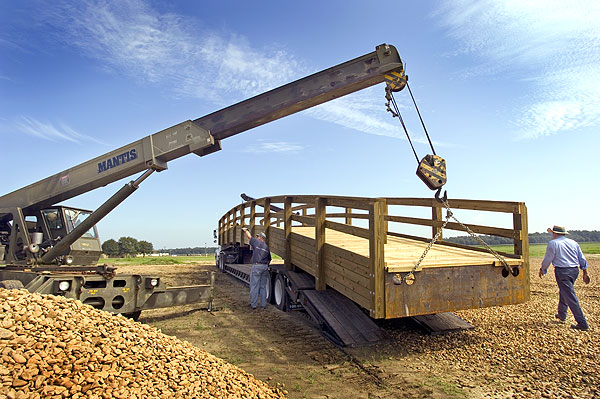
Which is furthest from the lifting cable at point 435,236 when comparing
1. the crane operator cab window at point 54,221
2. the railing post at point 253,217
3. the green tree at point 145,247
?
the green tree at point 145,247

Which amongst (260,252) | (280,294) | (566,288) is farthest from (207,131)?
(566,288)

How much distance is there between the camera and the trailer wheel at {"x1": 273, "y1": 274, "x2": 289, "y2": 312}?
316 inches

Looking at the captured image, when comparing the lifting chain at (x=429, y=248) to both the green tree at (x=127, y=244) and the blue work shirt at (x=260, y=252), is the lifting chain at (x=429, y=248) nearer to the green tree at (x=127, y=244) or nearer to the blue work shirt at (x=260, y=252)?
the blue work shirt at (x=260, y=252)

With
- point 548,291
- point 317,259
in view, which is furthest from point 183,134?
point 548,291

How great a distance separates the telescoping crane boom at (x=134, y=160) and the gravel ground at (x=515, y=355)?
429 centimetres

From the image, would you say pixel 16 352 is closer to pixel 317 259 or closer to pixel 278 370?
pixel 278 370

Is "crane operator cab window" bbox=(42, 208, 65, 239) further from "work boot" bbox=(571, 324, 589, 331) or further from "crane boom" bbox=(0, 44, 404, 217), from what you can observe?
"work boot" bbox=(571, 324, 589, 331)

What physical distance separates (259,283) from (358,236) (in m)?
4.06

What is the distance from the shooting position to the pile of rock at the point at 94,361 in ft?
11.1

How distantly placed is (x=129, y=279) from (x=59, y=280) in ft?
3.53

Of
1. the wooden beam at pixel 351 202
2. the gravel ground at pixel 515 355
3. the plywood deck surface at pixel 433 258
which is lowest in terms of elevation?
the gravel ground at pixel 515 355

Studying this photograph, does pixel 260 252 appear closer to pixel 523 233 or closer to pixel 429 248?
pixel 429 248

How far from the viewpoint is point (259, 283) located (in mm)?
8820

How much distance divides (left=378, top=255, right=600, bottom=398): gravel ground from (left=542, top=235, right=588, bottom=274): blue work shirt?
3.21 feet
